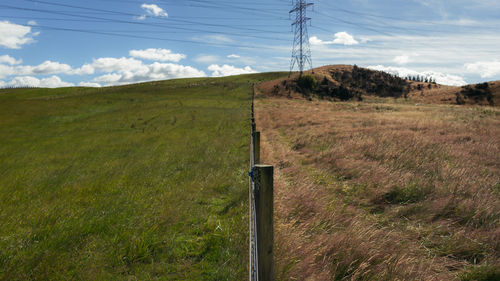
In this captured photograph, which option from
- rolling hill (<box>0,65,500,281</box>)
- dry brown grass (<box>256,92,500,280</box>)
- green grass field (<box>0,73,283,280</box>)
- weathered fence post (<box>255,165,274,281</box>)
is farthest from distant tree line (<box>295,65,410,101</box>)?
weathered fence post (<box>255,165,274,281</box>)

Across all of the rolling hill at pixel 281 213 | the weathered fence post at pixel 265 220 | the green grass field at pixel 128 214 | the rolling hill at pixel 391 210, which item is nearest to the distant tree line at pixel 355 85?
the rolling hill at pixel 281 213

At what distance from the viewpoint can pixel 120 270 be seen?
3.93 meters

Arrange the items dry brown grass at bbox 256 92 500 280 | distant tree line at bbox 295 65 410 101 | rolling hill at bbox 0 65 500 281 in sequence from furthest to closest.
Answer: distant tree line at bbox 295 65 410 101 < rolling hill at bbox 0 65 500 281 < dry brown grass at bbox 256 92 500 280

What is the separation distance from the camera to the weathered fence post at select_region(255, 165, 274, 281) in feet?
8.43

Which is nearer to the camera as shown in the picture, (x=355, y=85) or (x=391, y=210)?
(x=391, y=210)

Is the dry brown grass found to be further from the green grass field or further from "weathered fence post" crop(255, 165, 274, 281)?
the green grass field

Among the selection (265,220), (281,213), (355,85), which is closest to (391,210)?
(281,213)

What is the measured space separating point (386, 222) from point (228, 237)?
117 inches

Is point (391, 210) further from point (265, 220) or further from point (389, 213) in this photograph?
point (265, 220)

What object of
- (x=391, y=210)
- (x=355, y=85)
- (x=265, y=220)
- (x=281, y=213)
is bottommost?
(x=391, y=210)

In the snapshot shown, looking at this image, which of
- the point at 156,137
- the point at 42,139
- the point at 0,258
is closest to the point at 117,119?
the point at 42,139

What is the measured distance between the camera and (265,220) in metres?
2.66

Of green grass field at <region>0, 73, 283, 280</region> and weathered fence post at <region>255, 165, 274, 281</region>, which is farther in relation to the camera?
green grass field at <region>0, 73, 283, 280</region>

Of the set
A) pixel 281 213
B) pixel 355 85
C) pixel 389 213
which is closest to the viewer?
pixel 281 213
